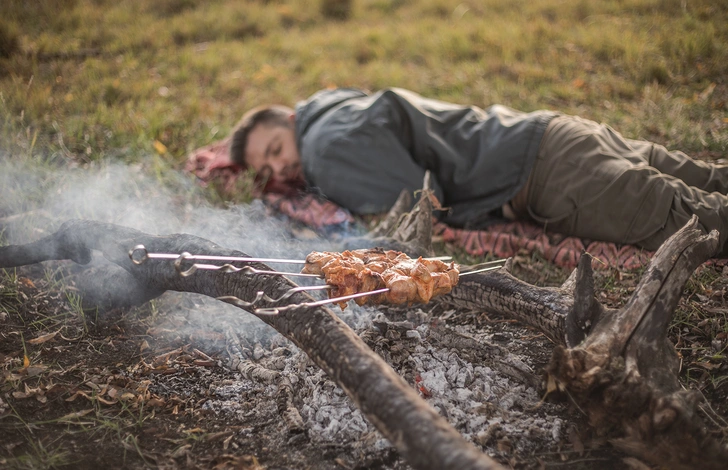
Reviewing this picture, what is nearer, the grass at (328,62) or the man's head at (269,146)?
the man's head at (269,146)

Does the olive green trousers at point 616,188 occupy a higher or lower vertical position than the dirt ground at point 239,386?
higher

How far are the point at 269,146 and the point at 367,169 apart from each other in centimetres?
102

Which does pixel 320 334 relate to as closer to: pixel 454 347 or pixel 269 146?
pixel 454 347

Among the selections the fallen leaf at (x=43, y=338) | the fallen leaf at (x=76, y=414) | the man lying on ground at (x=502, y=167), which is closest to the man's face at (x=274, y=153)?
the man lying on ground at (x=502, y=167)

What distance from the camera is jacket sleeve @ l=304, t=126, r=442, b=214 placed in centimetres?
389

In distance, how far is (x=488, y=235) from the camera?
3.76m

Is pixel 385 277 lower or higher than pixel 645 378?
higher

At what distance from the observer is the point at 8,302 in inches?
114

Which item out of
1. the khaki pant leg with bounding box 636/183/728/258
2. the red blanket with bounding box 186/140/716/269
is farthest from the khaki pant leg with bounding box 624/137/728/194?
the red blanket with bounding box 186/140/716/269

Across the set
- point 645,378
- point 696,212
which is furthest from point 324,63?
point 645,378

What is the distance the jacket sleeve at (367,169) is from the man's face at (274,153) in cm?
43

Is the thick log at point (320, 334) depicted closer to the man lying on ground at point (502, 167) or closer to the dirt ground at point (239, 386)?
the dirt ground at point (239, 386)

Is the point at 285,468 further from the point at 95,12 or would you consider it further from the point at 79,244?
the point at 95,12

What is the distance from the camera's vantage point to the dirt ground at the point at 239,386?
2.05m
